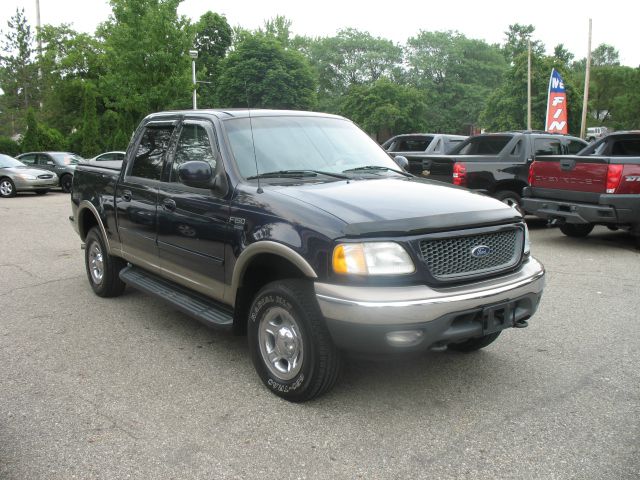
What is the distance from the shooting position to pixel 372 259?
334cm

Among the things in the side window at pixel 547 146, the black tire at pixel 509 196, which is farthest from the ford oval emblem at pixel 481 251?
the side window at pixel 547 146

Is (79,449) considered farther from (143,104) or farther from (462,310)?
(143,104)

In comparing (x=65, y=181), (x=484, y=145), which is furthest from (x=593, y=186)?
(x=65, y=181)

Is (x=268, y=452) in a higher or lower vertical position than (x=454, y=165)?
lower

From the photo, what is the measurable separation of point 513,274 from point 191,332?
2795 mm

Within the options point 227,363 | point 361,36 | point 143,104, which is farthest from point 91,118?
point 361,36

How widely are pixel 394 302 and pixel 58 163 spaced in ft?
71.8

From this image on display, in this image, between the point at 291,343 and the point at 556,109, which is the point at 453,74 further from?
the point at 291,343

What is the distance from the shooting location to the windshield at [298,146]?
436 centimetres

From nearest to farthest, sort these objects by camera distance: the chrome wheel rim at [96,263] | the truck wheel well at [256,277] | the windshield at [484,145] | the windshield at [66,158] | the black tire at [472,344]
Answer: the truck wheel well at [256,277] → the black tire at [472,344] → the chrome wheel rim at [96,263] → the windshield at [484,145] → the windshield at [66,158]

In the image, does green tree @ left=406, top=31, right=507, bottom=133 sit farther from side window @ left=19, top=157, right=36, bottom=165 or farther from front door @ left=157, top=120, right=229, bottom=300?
front door @ left=157, top=120, right=229, bottom=300

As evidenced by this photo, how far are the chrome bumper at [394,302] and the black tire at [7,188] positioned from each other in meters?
19.9

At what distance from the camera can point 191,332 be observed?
5.18m

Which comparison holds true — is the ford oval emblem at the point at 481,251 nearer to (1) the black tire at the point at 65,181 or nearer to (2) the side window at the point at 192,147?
(2) the side window at the point at 192,147
